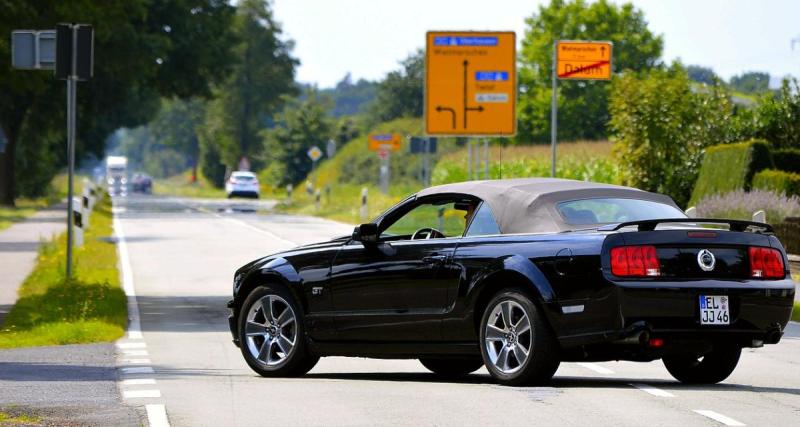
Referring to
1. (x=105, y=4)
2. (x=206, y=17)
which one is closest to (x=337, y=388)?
(x=105, y=4)

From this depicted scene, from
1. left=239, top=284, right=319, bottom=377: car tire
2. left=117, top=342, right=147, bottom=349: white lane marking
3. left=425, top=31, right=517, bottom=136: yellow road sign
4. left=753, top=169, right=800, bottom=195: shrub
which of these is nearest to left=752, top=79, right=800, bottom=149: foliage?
left=753, top=169, right=800, bottom=195: shrub

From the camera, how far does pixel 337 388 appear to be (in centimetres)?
1152

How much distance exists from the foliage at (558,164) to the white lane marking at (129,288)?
1566cm

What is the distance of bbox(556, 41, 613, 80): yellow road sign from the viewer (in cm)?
4006

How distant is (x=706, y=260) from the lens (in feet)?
35.5

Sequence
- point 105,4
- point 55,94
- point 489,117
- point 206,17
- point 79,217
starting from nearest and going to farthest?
point 105,4
point 79,217
point 489,117
point 55,94
point 206,17

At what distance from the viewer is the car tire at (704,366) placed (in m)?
11.8

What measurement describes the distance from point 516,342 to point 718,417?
180 cm

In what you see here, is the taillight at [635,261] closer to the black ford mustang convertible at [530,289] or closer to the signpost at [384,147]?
the black ford mustang convertible at [530,289]

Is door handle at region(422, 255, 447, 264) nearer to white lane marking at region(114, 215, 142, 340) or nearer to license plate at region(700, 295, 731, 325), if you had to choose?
license plate at region(700, 295, 731, 325)

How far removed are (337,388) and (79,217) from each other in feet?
59.8

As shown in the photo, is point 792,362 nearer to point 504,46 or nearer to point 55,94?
point 504,46

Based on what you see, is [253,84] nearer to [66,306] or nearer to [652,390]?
[66,306]

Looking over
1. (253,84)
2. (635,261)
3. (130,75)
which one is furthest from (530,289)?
(253,84)
